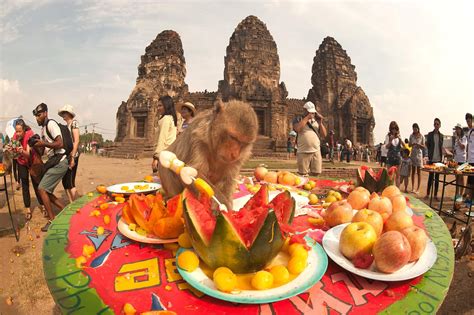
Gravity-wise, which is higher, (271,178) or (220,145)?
(220,145)

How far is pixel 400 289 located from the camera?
3.88ft

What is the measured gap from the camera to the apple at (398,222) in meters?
1.60

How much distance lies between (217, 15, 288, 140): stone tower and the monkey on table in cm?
2583

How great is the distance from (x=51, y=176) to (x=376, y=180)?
16.4 feet

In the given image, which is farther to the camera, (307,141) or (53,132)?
(307,141)

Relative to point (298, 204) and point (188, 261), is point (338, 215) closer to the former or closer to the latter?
point (298, 204)

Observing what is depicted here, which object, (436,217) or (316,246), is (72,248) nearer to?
(316,246)

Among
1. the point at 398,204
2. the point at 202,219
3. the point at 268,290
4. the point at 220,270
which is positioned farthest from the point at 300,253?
the point at 398,204

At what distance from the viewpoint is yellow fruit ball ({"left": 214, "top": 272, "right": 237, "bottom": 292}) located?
1.04 metres

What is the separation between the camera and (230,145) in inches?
83.8

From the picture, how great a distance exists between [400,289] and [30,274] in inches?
182

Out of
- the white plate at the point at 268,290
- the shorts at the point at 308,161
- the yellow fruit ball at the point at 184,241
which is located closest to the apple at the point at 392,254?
the white plate at the point at 268,290

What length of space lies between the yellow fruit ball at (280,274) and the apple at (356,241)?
Result: 1.23 ft

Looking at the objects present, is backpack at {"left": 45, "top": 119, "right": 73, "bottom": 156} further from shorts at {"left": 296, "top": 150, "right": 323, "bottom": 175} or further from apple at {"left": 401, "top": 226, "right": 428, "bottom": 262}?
apple at {"left": 401, "top": 226, "right": 428, "bottom": 262}
